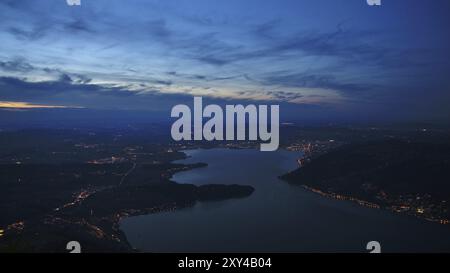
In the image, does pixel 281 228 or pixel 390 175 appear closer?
pixel 281 228

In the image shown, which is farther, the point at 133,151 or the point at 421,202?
the point at 133,151

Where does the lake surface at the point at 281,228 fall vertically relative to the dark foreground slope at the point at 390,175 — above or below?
below

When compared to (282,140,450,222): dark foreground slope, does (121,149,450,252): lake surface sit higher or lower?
lower

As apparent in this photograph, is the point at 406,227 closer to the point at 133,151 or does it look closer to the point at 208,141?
the point at 133,151

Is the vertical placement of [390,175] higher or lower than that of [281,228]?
higher
